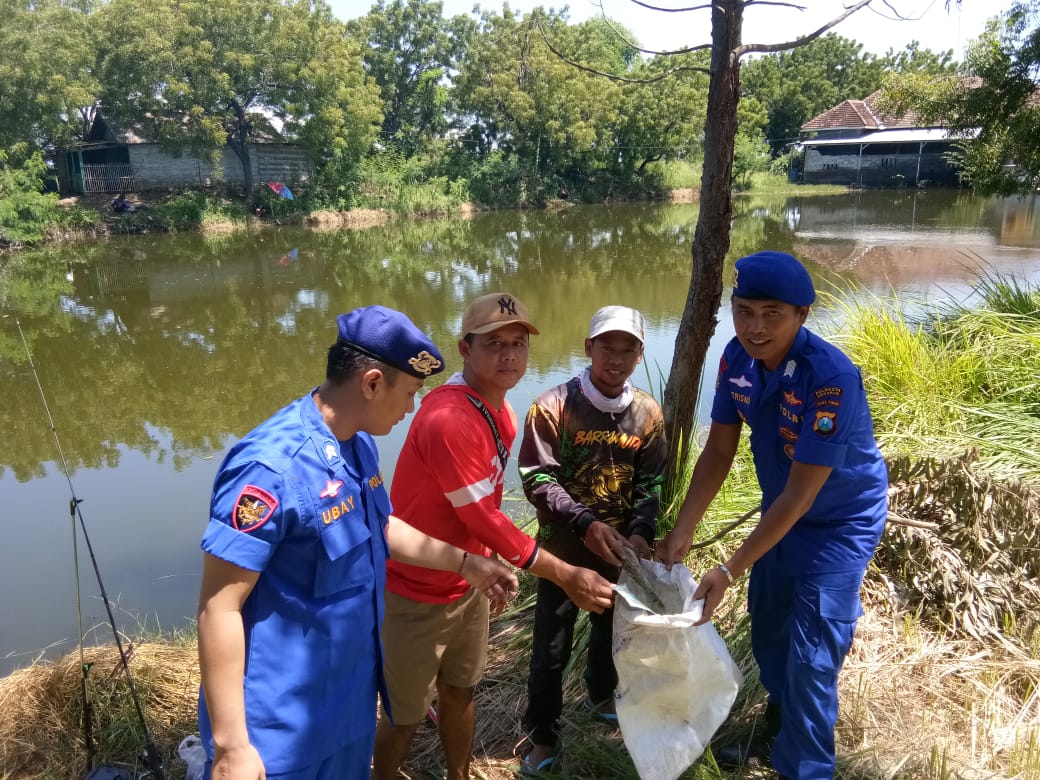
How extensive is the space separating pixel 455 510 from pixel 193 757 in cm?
103

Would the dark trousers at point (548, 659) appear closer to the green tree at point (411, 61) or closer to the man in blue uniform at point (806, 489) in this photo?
the man in blue uniform at point (806, 489)

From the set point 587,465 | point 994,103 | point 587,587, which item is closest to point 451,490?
point 587,587

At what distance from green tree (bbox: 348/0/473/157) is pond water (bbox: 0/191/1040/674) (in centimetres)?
1085

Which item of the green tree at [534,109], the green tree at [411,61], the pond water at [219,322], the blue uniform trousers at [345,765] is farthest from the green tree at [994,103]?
the green tree at [411,61]

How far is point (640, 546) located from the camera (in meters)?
2.25

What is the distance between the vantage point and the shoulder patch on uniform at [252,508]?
129 cm

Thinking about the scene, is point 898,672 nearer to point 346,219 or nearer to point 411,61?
point 346,219

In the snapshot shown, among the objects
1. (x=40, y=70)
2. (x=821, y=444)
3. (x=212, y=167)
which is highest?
(x=40, y=70)

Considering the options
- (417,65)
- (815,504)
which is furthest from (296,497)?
(417,65)

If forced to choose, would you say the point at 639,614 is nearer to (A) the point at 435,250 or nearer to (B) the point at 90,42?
(A) the point at 435,250

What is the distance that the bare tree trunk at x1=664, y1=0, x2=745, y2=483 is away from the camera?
2670 millimetres

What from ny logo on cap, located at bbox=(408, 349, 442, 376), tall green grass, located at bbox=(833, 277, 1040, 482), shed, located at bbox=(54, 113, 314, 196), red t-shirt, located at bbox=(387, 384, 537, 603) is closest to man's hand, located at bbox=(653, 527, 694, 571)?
red t-shirt, located at bbox=(387, 384, 537, 603)

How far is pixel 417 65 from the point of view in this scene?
115 ft

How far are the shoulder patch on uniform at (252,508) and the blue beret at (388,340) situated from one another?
1.15 ft
